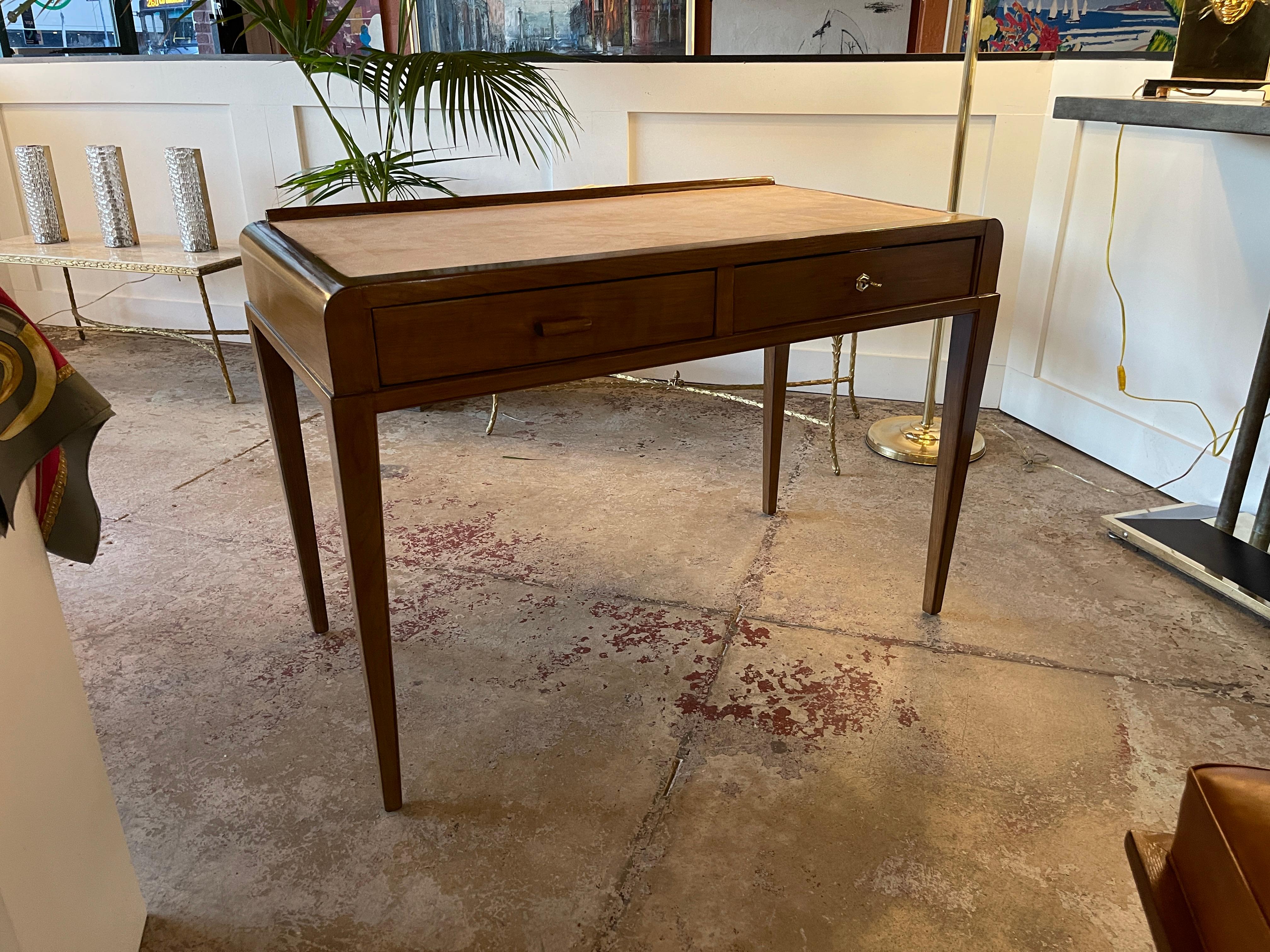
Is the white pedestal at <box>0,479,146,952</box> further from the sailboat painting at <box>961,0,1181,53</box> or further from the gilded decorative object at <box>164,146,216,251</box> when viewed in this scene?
the sailboat painting at <box>961,0,1181,53</box>

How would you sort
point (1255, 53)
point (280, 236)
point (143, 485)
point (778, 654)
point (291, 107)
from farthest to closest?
1. point (291, 107)
2. point (143, 485)
3. point (1255, 53)
4. point (778, 654)
5. point (280, 236)

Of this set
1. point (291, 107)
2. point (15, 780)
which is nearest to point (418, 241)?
point (15, 780)

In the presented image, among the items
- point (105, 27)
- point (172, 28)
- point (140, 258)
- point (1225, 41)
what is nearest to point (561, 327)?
point (1225, 41)

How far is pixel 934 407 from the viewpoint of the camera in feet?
9.48

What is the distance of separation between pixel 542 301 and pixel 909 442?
6.04ft

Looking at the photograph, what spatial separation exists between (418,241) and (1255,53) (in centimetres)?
185

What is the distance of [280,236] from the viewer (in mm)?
1397

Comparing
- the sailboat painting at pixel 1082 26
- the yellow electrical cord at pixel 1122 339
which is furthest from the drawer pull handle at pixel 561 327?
the sailboat painting at pixel 1082 26

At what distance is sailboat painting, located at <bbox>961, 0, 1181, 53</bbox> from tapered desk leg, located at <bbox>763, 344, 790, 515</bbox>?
1314 mm

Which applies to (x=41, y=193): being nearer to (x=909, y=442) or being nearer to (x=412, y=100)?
(x=412, y=100)

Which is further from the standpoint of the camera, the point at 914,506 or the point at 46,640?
the point at 914,506

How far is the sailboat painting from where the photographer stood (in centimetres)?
280

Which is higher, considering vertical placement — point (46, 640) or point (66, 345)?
point (46, 640)

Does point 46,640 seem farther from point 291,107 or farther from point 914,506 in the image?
point 291,107
